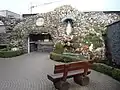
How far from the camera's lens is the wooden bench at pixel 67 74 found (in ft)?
18.1

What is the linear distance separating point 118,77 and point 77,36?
10353 mm

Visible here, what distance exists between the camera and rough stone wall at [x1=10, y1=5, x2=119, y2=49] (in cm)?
1727

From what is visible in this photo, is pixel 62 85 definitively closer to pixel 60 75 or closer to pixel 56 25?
pixel 60 75

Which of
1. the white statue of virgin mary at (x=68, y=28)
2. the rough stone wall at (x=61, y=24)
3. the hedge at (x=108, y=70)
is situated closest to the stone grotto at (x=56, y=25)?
the rough stone wall at (x=61, y=24)

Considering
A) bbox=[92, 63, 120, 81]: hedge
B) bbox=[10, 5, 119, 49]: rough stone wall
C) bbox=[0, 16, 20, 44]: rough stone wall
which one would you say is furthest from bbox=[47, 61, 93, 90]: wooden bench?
bbox=[0, 16, 20, 44]: rough stone wall

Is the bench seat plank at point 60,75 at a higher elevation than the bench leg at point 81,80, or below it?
higher

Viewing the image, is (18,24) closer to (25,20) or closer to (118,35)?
(25,20)

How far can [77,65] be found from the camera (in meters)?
5.98

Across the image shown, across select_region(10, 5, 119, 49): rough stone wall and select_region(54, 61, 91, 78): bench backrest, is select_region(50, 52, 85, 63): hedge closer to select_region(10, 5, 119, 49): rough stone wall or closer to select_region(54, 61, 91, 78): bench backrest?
select_region(54, 61, 91, 78): bench backrest

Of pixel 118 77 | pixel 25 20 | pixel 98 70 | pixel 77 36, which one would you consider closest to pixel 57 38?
pixel 77 36

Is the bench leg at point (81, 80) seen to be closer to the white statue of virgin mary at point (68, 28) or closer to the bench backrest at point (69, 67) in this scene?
the bench backrest at point (69, 67)

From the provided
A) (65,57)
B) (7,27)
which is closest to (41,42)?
(7,27)

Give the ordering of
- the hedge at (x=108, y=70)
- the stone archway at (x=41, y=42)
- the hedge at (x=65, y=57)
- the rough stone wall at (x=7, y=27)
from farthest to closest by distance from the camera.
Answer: the stone archway at (x=41, y=42), the rough stone wall at (x=7, y=27), the hedge at (x=65, y=57), the hedge at (x=108, y=70)

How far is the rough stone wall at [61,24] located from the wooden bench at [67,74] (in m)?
10.4
